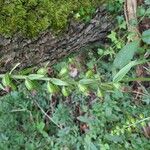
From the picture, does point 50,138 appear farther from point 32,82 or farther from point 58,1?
point 32,82

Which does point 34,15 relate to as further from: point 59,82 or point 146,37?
point 146,37

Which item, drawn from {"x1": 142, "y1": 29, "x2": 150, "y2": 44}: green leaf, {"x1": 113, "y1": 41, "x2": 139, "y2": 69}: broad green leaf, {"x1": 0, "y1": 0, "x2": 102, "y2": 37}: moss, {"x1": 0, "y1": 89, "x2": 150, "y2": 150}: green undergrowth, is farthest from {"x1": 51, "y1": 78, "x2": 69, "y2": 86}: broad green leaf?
{"x1": 0, "y1": 89, "x2": 150, "y2": 150}: green undergrowth

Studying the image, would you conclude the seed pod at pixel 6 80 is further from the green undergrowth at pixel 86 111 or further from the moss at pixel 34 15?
the green undergrowth at pixel 86 111

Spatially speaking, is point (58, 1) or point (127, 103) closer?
point (58, 1)

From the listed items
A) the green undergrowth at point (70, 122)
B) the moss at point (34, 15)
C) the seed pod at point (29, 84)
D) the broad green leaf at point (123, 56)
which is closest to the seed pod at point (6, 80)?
the seed pod at point (29, 84)

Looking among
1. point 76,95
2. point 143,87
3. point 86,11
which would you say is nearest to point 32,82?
point 86,11

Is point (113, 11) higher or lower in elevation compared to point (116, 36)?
higher

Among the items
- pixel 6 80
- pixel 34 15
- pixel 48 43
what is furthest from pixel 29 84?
pixel 48 43
